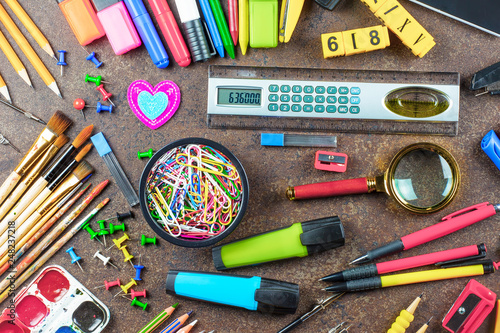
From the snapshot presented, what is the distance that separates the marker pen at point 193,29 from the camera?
1.12m

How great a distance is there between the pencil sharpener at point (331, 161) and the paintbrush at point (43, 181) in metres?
0.71

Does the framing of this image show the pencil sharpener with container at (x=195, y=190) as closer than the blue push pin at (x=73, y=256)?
Yes

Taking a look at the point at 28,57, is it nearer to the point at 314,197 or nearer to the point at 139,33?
the point at 139,33

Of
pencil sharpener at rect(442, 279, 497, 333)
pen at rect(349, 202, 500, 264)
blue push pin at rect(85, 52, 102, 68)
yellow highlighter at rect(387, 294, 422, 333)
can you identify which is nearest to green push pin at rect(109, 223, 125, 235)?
blue push pin at rect(85, 52, 102, 68)

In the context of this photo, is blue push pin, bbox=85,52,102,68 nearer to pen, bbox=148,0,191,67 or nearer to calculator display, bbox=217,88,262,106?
pen, bbox=148,0,191,67

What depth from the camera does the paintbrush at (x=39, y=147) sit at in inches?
46.0

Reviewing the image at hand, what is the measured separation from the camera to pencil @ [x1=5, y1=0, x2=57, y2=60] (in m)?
1.17

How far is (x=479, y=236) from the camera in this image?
115 cm

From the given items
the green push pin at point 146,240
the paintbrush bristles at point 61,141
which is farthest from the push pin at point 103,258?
the paintbrush bristles at point 61,141

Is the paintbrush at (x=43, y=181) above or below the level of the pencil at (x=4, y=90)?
below

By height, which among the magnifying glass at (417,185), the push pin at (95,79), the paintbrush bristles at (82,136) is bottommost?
the magnifying glass at (417,185)

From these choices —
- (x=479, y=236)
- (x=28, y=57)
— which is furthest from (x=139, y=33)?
(x=479, y=236)

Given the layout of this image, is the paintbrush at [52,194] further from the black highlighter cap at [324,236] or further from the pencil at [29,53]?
the black highlighter cap at [324,236]

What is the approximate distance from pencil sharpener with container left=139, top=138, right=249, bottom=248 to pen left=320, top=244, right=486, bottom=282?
371 mm
